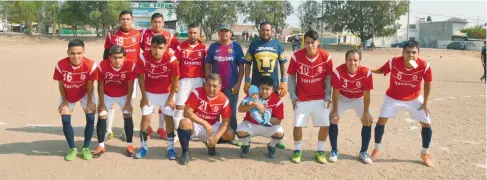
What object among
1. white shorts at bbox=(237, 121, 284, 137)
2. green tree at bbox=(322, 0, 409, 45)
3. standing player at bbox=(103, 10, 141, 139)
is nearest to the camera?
white shorts at bbox=(237, 121, 284, 137)

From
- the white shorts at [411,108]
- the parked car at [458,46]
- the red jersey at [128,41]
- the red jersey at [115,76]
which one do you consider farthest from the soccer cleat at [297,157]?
the parked car at [458,46]

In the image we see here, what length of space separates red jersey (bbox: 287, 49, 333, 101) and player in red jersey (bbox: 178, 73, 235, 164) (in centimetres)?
112

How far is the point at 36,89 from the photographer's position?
40.2 feet

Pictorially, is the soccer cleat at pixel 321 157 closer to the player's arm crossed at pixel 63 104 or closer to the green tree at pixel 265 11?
the player's arm crossed at pixel 63 104

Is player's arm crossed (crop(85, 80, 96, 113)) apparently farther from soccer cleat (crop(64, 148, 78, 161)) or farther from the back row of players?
soccer cleat (crop(64, 148, 78, 161))

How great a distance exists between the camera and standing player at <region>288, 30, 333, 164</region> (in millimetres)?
5891

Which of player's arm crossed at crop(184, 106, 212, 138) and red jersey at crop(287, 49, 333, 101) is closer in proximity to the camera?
player's arm crossed at crop(184, 106, 212, 138)

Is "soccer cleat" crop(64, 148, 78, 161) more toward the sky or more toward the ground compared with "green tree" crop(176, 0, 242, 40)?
more toward the ground

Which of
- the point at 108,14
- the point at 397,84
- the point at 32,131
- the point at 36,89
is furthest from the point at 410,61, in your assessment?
the point at 108,14

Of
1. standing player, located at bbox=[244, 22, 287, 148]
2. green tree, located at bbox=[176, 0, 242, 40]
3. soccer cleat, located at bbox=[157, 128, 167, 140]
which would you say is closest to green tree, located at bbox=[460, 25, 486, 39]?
green tree, located at bbox=[176, 0, 242, 40]

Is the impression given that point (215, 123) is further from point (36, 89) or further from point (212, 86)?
point (36, 89)

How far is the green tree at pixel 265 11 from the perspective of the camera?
61875 millimetres

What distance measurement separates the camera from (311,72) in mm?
5887

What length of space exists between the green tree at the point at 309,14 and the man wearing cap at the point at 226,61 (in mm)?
62035
